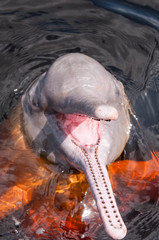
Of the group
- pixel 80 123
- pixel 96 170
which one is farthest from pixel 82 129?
pixel 96 170

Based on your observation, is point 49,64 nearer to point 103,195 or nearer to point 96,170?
point 96,170

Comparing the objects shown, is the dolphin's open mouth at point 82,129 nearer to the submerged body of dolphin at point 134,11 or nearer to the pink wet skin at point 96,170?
the pink wet skin at point 96,170

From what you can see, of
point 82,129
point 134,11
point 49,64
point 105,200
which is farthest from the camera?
point 134,11

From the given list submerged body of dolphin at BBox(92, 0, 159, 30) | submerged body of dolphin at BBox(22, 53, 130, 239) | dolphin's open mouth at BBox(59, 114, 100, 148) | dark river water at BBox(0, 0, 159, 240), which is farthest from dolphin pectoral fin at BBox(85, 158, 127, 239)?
submerged body of dolphin at BBox(92, 0, 159, 30)

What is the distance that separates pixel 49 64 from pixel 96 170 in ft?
12.9

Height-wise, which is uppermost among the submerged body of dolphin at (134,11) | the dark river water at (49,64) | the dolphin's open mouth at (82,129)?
the submerged body of dolphin at (134,11)

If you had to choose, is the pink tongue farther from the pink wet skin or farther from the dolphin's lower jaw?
the dolphin's lower jaw

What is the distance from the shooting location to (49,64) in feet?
24.9

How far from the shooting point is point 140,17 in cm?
851

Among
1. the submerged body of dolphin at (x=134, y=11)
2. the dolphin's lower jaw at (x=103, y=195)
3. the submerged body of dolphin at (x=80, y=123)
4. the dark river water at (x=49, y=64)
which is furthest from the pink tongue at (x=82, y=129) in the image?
the submerged body of dolphin at (x=134, y=11)

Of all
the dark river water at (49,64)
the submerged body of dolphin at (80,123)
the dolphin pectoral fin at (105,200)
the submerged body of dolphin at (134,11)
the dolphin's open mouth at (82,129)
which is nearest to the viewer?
the dolphin pectoral fin at (105,200)

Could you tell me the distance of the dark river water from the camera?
506cm

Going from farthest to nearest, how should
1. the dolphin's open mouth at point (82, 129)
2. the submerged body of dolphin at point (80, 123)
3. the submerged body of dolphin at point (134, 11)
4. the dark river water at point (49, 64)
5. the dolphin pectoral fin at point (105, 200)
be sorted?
the submerged body of dolphin at point (134, 11) → the dark river water at point (49, 64) → the dolphin's open mouth at point (82, 129) → the submerged body of dolphin at point (80, 123) → the dolphin pectoral fin at point (105, 200)

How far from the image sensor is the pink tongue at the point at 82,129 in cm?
447
